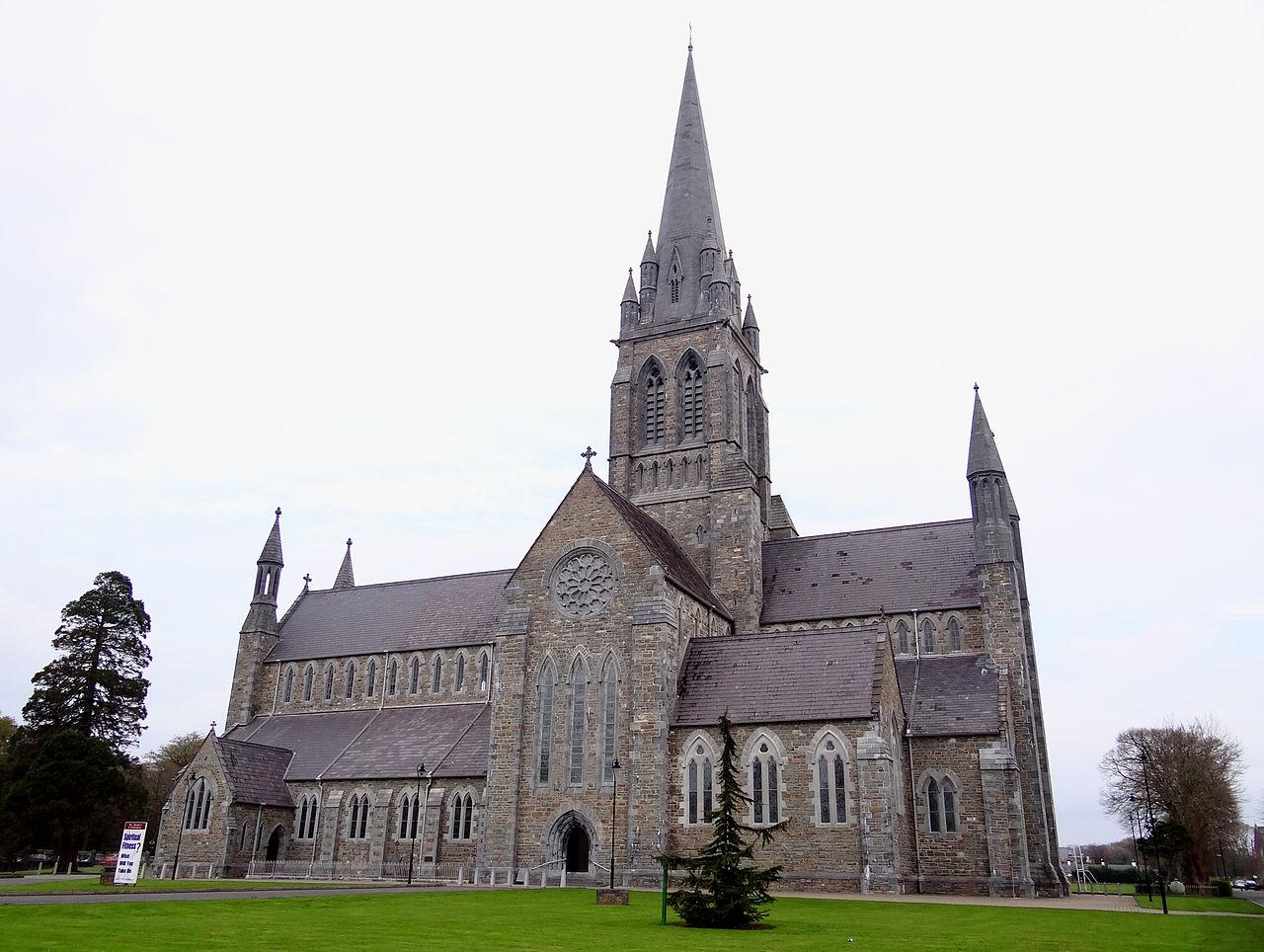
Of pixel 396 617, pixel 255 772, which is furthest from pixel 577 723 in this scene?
pixel 396 617

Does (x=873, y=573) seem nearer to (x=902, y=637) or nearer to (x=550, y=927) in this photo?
(x=902, y=637)

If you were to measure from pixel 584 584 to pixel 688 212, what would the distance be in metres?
25.5

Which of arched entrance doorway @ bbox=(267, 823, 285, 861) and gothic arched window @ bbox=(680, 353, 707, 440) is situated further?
gothic arched window @ bbox=(680, 353, 707, 440)

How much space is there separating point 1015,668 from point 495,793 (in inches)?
841

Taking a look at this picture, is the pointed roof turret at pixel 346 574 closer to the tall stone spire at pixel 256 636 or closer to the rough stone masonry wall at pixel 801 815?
the tall stone spire at pixel 256 636

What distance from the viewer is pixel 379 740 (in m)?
48.0

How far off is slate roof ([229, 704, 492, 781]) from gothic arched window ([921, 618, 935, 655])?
19644mm

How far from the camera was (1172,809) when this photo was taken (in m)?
63.0

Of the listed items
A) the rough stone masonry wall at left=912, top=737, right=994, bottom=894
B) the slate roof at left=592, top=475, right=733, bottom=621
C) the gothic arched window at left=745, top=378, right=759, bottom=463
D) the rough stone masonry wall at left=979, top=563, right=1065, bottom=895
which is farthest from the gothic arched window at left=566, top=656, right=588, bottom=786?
the gothic arched window at left=745, top=378, right=759, bottom=463

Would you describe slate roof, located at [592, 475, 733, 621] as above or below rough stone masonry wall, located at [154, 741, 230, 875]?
above

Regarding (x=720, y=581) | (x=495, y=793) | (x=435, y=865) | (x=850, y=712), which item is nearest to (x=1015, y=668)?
(x=850, y=712)

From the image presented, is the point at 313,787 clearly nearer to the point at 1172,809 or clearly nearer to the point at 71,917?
the point at 71,917

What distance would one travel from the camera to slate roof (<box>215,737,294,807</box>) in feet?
146

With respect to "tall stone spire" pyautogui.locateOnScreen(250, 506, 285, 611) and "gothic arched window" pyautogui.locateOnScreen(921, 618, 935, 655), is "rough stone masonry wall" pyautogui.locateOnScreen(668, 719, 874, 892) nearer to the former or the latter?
"gothic arched window" pyautogui.locateOnScreen(921, 618, 935, 655)
